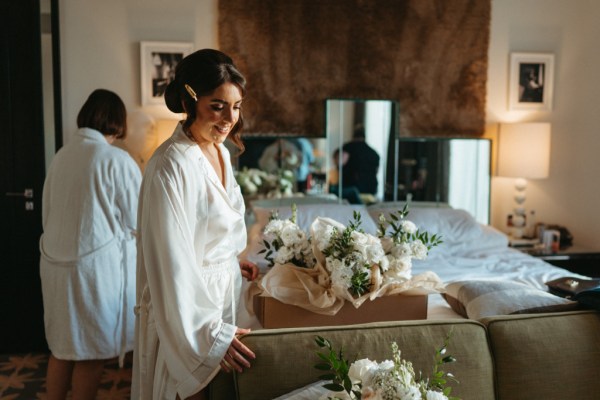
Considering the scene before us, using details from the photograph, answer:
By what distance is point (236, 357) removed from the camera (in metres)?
1.65

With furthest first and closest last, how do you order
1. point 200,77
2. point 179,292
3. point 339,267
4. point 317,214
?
point 317,214 → point 339,267 → point 200,77 → point 179,292

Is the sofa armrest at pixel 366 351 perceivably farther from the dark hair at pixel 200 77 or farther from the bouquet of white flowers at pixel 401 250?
the dark hair at pixel 200 77

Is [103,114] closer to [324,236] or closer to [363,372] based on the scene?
[324,236]

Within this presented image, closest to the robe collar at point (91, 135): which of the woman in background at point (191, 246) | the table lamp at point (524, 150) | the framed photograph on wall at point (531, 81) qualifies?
the woman in background at point (191, 246)

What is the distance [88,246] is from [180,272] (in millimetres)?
1506

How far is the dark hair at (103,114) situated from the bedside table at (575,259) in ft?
8.81

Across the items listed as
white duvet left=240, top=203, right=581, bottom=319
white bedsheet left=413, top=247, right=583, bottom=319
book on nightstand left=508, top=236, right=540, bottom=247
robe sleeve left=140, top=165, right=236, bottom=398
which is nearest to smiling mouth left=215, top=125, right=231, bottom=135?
robe sleeve left=140, top=165, right=236, bottom=398

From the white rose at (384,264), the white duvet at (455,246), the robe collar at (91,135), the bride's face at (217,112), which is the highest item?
the bride's face at (217,112)

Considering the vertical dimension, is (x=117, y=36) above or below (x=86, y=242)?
above

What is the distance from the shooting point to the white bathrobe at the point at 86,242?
291 centimetres

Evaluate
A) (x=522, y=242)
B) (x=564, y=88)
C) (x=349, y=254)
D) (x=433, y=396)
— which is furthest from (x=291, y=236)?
(x=564, y=88)

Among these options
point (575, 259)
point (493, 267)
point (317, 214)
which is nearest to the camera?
point (493, 267)

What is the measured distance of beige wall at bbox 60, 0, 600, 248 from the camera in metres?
4.12

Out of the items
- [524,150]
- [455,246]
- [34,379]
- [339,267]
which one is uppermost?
[524,150]
